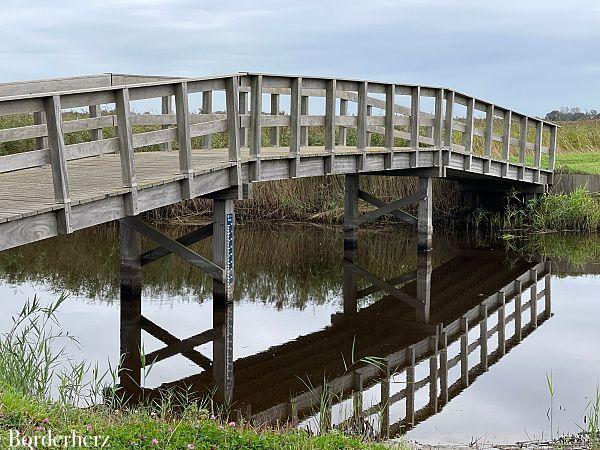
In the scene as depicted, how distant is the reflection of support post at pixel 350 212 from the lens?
1794 centimetres

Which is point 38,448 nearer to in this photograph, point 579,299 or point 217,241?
point 217,241

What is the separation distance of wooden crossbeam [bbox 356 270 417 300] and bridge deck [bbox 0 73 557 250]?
183 centimetres

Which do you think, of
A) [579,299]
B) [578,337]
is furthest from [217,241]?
[579,299]

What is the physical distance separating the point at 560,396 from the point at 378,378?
177 centimetres

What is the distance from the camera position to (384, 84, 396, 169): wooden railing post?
614 inches

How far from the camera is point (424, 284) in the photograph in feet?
49.7

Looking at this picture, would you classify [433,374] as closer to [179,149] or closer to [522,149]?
[179,149]

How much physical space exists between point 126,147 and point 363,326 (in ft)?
13.7

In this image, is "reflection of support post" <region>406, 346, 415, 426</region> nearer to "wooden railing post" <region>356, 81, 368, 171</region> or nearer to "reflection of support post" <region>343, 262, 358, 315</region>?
"reflection of support post" <region>343, 262, 358, 315</region>

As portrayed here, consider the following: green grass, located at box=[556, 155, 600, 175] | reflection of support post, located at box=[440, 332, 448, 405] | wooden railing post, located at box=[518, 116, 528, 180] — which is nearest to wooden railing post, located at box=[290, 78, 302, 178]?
reflection of support post, located at box=[440, 332, 448, 405]

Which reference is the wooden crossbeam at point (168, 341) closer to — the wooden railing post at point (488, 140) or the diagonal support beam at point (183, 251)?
the diagonal support beam at point (183, 251)

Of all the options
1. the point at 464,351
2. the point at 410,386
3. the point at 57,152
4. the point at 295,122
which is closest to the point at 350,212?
the point at 295,122

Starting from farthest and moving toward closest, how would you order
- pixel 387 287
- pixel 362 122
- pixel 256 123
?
pixel 387 287
pixel 362 122
pixel 256 123

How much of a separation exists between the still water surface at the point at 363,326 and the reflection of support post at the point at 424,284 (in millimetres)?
43
